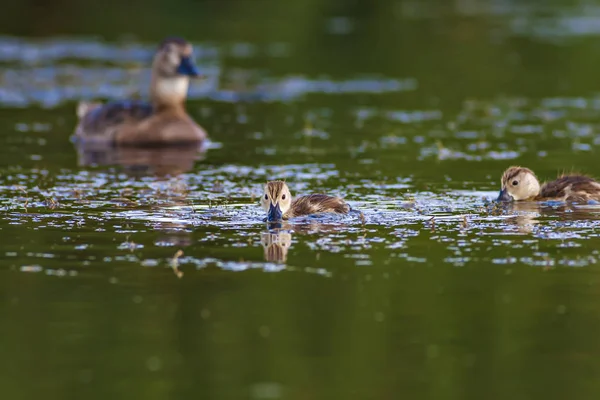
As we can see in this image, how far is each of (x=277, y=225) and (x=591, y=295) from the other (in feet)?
11.4

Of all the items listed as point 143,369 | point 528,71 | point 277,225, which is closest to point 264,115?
point 528,71

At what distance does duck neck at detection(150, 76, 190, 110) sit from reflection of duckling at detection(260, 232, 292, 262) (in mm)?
8409

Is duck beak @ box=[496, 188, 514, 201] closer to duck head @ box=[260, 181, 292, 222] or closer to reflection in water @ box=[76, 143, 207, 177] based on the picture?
duck head @ box=[260, 181, 292, 222]

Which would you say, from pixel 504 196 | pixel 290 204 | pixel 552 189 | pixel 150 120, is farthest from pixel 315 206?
pixel 150 120

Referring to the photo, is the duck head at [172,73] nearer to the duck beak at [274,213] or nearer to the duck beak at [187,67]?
the duck beak at [187,67]

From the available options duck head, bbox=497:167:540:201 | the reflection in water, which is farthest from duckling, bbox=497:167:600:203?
the reflection in water

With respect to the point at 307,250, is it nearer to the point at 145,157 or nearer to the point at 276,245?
the point at 276,245

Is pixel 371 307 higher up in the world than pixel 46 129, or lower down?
lower down

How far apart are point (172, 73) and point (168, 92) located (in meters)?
0.38

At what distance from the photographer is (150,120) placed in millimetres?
19172

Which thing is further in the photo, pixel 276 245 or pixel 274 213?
pixel 274 213

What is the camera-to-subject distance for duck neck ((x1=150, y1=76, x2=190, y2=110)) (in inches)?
774

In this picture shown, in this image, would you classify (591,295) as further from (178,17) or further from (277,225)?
(178,17)

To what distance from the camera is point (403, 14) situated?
36.5 meters
